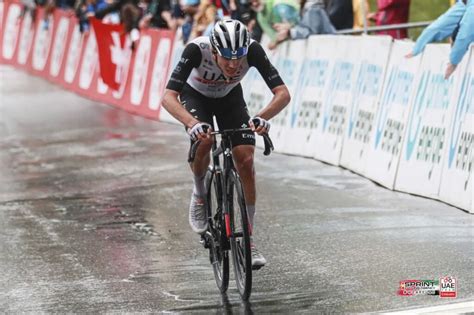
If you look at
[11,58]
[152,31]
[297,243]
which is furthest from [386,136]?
[11,58]

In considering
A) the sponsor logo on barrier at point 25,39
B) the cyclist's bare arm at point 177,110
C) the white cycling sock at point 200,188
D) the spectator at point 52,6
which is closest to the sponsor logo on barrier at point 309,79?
the white cycling sock at point 200,188

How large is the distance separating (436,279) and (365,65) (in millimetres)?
6094

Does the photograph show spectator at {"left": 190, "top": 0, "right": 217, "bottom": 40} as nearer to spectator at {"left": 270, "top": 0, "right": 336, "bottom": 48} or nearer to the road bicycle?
spectator at {"left": 270, "top": 0, "right": 336, "bottom": 48}

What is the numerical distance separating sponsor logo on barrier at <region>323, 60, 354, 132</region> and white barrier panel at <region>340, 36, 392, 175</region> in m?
0.27

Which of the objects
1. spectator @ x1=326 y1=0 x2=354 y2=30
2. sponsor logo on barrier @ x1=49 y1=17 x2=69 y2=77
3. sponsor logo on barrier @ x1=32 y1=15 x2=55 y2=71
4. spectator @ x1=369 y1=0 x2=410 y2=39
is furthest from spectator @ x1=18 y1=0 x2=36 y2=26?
spectator @ x1=369 y1=0 x2=410 y2=39

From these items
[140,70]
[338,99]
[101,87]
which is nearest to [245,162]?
[338,99]

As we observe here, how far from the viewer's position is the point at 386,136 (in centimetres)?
1278

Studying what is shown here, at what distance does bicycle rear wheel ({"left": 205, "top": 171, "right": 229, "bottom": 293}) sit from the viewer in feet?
26.3

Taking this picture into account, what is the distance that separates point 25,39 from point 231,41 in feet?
81.0

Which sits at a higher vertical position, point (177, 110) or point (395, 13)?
point (395, 13)

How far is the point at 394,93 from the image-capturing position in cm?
1280

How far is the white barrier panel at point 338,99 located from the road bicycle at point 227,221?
19.4ft

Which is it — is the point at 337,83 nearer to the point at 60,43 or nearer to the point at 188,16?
the point at 188,16

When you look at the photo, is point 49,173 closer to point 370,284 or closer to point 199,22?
point 199,22
